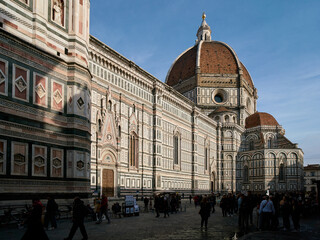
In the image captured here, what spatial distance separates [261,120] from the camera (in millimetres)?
84938

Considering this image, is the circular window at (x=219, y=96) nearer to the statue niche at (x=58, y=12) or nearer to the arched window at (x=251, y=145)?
the arched window at (x=251, y=145)

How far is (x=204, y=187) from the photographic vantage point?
6631cm

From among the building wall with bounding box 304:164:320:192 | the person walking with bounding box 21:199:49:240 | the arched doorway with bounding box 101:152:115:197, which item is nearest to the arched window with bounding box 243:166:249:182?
the arched doorway with bounding box 101:152:115:197

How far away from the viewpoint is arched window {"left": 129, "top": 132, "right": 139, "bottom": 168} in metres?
41.3

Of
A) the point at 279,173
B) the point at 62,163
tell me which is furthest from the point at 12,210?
the point at 279,173

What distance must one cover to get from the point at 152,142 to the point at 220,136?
33.7 meters

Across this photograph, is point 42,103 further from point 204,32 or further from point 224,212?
point 204,32

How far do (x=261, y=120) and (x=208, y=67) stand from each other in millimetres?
18243

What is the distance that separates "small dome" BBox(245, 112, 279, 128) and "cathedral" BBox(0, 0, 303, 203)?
33 centimetres

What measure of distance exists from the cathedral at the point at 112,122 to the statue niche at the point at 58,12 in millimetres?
77

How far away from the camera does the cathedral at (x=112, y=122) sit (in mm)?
17844

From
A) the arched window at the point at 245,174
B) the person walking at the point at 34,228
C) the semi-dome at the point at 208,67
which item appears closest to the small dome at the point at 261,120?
the semi-dome at the point at 208,67

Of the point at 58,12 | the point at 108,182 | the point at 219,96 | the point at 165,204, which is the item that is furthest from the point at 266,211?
the point at 219,96

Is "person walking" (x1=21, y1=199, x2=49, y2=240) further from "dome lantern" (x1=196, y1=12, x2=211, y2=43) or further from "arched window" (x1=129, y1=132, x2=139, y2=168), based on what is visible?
"dome lantern" (x1=196, y1=12, x2=211, y2=43)
